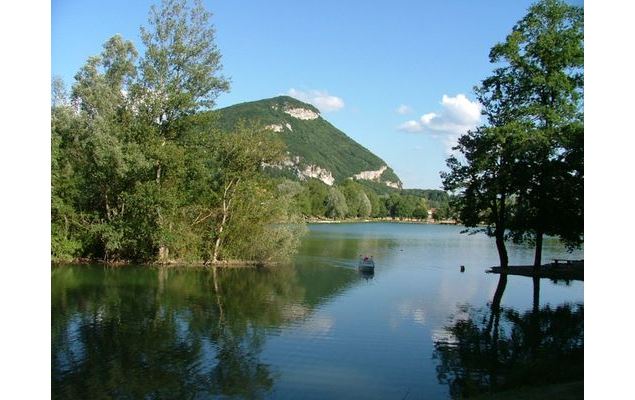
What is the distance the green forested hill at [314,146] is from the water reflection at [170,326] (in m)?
105

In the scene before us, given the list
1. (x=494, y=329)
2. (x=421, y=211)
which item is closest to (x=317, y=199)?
(x=421, y=211)

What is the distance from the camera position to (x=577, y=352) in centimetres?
1270

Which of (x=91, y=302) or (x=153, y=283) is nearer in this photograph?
(x=91, y=302)

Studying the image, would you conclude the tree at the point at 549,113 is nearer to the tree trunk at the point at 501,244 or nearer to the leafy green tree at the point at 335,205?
the tree trunk at the point at 501,244

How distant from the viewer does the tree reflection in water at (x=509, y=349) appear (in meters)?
10.9

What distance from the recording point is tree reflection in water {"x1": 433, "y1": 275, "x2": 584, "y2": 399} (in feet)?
35.7

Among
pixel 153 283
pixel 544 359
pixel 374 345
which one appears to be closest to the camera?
pixel 544 359

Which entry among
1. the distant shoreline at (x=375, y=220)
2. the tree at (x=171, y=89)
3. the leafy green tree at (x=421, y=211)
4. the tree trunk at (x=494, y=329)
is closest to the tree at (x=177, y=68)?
the tree at (x=171, y=89)

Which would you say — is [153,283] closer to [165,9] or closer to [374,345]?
[374,345]

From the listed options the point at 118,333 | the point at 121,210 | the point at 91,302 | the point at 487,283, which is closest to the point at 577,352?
the point at 118,333

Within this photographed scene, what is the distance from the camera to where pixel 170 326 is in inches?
605

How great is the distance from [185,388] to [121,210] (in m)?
21.5

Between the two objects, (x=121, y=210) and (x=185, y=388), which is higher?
(x=121, y=210)
